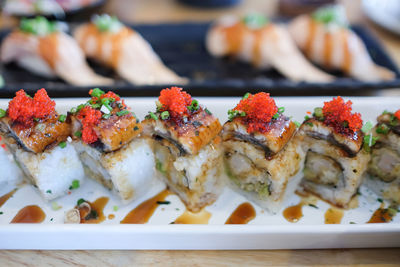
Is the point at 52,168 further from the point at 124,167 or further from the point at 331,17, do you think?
the point at 331,17

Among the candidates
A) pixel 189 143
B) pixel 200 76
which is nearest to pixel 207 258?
pixel 189 143

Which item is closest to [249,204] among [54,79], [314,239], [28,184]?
[314,239]

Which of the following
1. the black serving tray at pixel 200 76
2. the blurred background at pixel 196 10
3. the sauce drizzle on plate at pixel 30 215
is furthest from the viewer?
the blurred background at pixel 196 10

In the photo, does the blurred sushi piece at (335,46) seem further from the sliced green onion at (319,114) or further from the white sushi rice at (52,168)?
the white sushi rice at (52,168)

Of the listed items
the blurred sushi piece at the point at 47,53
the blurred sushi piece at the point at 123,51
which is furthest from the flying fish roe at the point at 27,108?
the blurred sushi piece at the point at 123,51

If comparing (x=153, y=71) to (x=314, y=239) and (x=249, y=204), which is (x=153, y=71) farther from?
(x=314, y=239)
